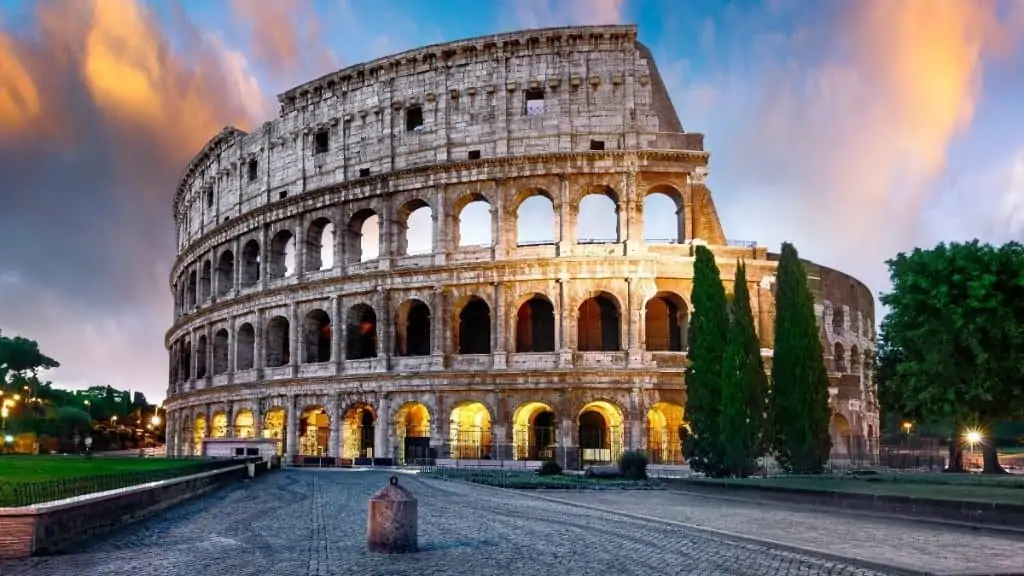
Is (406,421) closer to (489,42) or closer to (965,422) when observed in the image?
(489,42)

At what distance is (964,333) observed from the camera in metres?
29.7

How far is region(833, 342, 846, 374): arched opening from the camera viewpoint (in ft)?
140

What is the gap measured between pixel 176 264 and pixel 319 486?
3652 centimetres

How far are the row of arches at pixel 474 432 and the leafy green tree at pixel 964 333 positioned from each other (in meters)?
8.96

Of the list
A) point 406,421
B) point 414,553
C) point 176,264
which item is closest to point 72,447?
point 176,264

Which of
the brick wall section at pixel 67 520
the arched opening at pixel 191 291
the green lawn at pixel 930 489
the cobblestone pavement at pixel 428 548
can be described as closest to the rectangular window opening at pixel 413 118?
the arched opening at pixel 191 291

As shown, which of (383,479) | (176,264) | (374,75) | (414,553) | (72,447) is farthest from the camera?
(72,447)

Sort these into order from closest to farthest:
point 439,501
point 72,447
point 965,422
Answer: point 439,501 < point 965,422 < point 72,447

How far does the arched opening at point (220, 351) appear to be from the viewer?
48312 millimetres

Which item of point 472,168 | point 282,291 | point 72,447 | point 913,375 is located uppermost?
point 472,168

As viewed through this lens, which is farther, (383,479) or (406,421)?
(406,421)

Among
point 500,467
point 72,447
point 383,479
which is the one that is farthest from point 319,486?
point 72,447

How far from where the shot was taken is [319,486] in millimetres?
24609

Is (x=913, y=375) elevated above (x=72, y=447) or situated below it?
above
